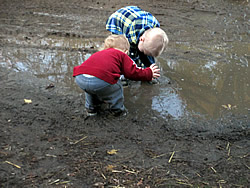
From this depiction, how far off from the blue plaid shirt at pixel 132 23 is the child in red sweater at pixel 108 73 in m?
0.73

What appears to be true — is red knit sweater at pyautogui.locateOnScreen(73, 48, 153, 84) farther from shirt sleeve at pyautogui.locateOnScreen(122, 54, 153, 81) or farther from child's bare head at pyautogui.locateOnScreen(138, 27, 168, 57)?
child's bare head at pyautogui.locateOnScreen(138, 27, 168, 57)

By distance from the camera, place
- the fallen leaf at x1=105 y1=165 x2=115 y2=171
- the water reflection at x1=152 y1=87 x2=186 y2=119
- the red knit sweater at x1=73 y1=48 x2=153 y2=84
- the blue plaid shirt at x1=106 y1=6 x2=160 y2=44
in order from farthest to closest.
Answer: the blue plaid shirt at x1=106 y1=6 x2=160 y2=44, the water reflection at x1=152 y1=87 x2=186 y2=119, the red knit sweater at x1=73 y1=48 x2=153 y2=84, the fallen leaf at x1=105 y1=165 x2=115 y2=171

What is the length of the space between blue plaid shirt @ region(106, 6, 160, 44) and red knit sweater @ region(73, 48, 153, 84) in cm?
91

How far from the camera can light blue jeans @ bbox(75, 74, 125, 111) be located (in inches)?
115

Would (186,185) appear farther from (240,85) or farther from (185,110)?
(240,85)

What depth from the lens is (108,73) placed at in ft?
9.61

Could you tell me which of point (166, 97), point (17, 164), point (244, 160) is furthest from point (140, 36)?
point (17, 164)

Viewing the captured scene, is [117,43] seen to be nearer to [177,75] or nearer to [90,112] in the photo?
[90,112]

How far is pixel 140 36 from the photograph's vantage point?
3812 millimetres

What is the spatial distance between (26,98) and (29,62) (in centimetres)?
121

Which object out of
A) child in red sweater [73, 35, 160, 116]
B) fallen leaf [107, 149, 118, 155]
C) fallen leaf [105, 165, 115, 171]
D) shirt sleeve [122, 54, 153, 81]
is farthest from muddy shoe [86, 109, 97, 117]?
fallen leaf [105, 165, 115, 171]

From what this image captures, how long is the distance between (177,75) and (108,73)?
1854mm

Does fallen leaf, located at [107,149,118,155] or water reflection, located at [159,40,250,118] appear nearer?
fallen leaf, located at [107,149,118,155]

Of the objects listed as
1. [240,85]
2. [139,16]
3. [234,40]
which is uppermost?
[139,16]
